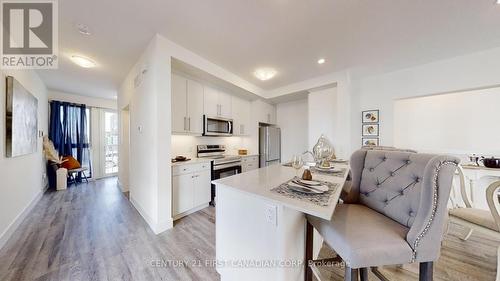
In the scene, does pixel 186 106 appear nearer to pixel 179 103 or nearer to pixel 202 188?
pixel 179 103

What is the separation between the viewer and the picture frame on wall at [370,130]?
3.49m

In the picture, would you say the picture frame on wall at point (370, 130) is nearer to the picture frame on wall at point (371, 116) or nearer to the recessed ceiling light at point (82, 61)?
the picture frame on wall at point (371, 116)

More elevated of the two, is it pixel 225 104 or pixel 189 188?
pixel 225 104

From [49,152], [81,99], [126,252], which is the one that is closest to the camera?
[126,252]

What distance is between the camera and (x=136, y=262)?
166 cm

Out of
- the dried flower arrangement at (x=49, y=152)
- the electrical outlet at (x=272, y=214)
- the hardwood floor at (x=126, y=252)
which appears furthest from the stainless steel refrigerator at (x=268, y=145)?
the dried flower arrangement at (x=49, y=152)

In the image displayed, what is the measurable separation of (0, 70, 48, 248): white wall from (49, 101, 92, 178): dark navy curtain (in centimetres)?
72

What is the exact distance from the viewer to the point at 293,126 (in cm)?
510

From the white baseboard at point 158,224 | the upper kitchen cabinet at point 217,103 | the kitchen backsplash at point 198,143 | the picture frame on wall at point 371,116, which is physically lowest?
the white baseboard at point 158,224

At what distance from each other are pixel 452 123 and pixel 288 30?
4527 millimetres

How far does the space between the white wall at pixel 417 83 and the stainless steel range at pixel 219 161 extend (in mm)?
2645

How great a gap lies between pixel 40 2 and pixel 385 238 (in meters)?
3.52

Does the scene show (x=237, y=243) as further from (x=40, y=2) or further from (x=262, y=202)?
(x=40, y=2)

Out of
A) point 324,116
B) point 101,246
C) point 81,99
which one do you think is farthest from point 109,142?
point 324,116
